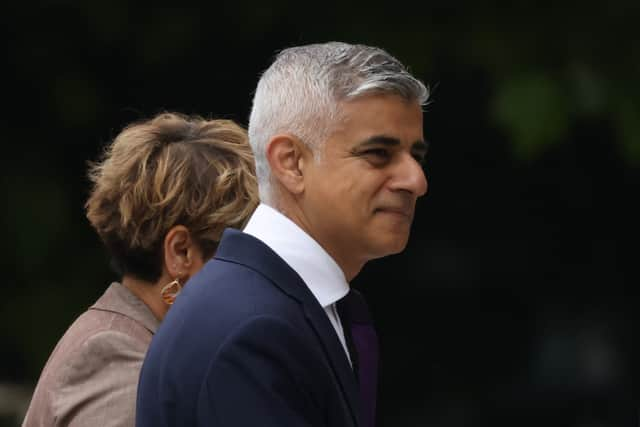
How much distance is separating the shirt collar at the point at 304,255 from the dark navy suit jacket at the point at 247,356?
0.03 m

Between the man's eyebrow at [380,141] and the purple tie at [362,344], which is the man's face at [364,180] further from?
the purple tie at [362,344]

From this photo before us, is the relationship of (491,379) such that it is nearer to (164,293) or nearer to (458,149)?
(458,149)

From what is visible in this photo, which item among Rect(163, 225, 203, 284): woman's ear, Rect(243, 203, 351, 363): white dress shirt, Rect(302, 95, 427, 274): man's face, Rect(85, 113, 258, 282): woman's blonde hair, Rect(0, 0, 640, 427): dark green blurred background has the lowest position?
Rect(0, 0, 640, 427): dark green blurred background

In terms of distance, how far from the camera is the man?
1.49 meters

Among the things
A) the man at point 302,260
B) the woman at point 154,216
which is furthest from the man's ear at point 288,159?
the woman at point 154,216

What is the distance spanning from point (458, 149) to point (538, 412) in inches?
37.5

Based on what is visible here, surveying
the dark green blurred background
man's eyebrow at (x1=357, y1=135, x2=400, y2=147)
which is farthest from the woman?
the dark green blurred background

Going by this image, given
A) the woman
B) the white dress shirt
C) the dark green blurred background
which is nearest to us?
the white dress shirt

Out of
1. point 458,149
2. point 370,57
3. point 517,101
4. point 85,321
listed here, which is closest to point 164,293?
point 85,321

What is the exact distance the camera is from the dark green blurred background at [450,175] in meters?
3.87

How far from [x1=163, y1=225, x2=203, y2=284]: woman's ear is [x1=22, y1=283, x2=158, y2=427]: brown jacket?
115 mm

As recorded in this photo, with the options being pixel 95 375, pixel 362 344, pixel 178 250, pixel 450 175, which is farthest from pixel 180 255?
pixel 450 175

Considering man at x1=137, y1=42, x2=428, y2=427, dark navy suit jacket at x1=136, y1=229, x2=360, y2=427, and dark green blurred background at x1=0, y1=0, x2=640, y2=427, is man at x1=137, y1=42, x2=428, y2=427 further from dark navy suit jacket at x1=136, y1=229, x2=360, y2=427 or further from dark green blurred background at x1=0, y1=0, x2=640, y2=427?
dark green blurred background at x1=0, y1=0, x2=640, y2=427

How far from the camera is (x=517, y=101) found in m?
3.76
